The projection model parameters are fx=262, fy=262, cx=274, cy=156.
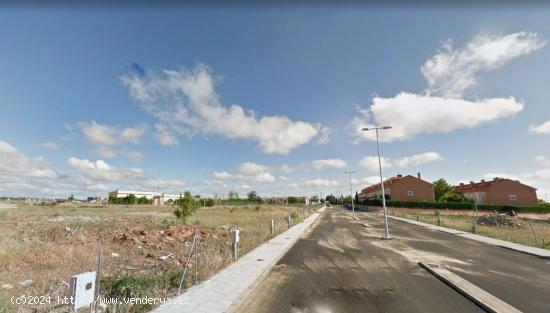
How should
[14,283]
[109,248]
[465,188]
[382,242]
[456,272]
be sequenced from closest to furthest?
1. [14,283]
2. [456,272]
3. [109,248]
4. [382,242]
5. [465,188]

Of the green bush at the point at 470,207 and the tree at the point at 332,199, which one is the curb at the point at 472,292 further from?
the tree at the point at 332,199

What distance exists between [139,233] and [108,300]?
437 inches

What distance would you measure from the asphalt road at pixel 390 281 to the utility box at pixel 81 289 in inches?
113

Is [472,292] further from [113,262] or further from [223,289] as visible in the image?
[113,262]

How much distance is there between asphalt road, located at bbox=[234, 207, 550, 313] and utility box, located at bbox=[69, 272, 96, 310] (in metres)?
2.87

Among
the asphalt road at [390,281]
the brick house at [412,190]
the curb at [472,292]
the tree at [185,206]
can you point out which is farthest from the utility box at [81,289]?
the brick house at [412,190]

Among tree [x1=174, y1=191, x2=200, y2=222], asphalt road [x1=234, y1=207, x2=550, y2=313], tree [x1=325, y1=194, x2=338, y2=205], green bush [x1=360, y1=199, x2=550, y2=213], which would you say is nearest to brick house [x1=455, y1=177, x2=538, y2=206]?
green bush [x1=360, y1=199, x2=550, y2=213]

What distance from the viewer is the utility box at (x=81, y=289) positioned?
4.48 metres

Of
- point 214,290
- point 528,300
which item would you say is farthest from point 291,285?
point 528,300

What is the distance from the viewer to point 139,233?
637 inches

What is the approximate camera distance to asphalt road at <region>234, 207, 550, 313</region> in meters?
6.14

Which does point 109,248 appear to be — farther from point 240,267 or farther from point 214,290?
point 214,290

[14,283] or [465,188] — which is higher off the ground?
Answer: [465,188]

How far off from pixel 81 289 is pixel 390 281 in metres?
7.85
